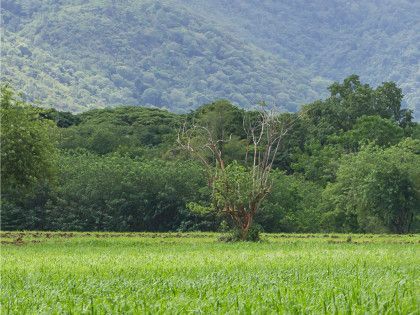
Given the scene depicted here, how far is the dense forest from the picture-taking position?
44906mm

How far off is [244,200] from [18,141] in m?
14.3

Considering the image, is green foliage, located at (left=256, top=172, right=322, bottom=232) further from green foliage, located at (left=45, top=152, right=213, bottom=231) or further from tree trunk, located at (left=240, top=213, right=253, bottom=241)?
tree trunk, located at (left=240, top=213, right=253, bottom=241)

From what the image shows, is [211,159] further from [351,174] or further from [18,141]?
[18,141]

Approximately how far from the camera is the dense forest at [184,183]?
44.9 m

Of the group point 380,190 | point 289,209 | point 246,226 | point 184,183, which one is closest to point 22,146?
point 246,226

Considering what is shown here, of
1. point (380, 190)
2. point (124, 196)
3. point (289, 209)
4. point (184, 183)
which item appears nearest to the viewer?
point (380, 190)

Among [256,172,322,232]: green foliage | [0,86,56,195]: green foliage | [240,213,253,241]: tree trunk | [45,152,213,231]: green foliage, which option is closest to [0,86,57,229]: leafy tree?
[0,86,56,195]: green foliage

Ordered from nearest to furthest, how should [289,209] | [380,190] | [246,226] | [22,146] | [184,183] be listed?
[22,146]
[246,226]
[380,190]
[184,183]
[289,209]

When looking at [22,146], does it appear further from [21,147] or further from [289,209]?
[289,209]

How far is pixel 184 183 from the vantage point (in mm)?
77875

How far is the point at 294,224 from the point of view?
77.0 meters

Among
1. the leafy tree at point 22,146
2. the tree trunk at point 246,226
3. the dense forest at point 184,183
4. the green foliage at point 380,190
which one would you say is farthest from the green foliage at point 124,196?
the tree trunk at point 246,226

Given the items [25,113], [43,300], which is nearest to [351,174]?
[25,113]

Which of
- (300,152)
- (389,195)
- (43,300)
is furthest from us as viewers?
(300,152)
